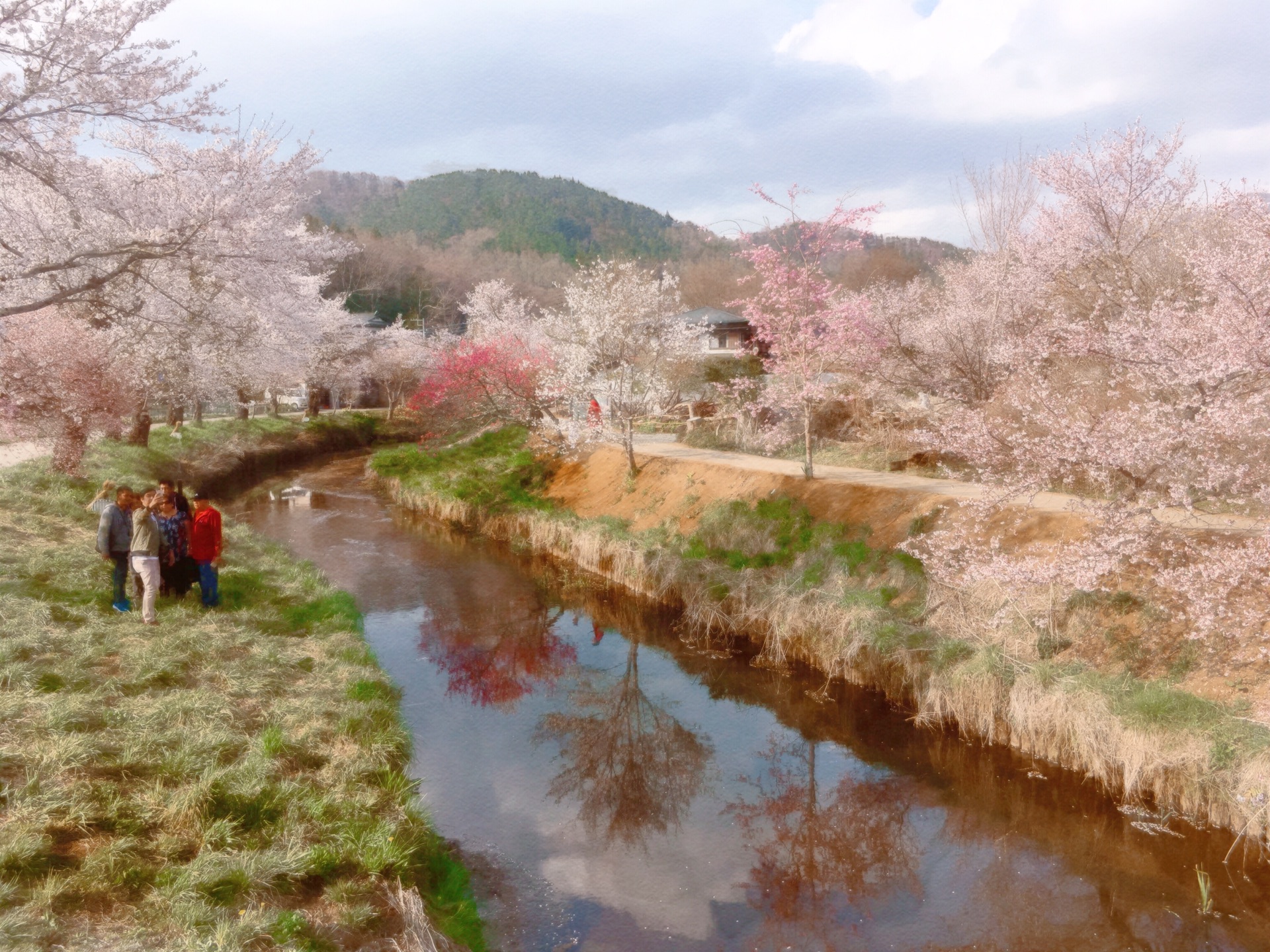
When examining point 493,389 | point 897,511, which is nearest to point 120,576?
point 897,511

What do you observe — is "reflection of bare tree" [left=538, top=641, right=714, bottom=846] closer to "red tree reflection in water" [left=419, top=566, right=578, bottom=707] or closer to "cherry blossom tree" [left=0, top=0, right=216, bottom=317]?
"red tree reflection in water" [left=419, top=566, right=578, bottom=707]

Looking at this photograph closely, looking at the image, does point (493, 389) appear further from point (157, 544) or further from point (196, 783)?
point (196, 783)

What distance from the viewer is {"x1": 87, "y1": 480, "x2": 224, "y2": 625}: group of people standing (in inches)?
383

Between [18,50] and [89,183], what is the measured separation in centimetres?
258

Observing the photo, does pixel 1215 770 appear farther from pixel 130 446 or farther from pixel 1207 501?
pixel 130 446

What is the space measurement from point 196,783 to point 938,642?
8.53 meters

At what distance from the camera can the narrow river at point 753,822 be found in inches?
259

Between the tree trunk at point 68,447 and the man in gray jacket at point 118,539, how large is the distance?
886 centimetres

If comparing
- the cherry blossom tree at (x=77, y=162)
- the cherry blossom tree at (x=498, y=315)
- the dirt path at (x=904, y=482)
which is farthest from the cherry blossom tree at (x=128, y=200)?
the cherry blossom tree at (x=498, y=315)

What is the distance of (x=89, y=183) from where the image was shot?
11.0 meters

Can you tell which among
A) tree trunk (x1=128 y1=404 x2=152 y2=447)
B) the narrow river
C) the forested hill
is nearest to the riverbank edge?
the narrow river

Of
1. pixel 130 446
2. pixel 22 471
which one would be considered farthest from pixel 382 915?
pixel 130 446

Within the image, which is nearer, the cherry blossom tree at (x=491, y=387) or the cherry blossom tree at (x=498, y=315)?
the cherry blossom tree at (x=491, y=387)

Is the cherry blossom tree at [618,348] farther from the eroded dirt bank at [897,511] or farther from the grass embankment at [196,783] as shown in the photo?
the grass embankment at [196,783]
